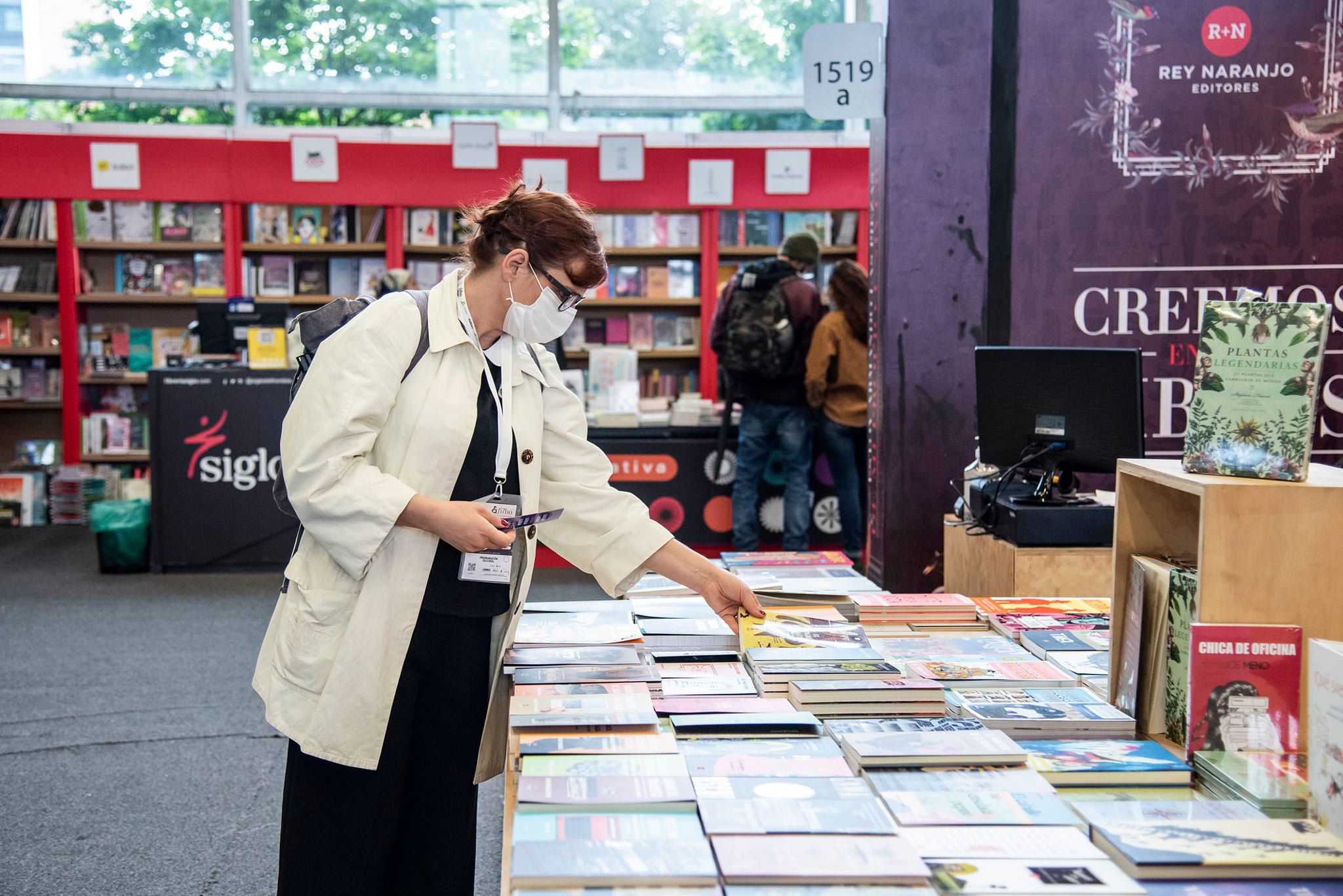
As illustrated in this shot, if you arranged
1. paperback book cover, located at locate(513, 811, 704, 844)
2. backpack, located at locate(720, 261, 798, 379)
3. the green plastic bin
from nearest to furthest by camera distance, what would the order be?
paperback book cover, located at locate(513, 811, 704, 844) < backpack, located at locate(720, 261, 798, 379) < the green plastic bin

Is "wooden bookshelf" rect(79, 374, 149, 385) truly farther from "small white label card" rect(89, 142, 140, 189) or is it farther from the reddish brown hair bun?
the reddish brown hair bun

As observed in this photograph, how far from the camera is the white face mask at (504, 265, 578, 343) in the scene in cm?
177

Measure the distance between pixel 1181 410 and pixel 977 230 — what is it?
0.88 m

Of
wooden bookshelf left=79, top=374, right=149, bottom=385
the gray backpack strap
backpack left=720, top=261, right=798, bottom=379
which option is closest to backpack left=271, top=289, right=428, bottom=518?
the gray backpack strap

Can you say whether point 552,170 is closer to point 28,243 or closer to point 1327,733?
point 28,243

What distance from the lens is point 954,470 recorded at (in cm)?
367

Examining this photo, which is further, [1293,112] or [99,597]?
[99,597]

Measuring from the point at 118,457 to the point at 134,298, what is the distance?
1097mm

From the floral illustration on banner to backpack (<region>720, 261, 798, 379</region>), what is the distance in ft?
6.81

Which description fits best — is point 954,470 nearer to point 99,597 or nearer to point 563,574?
point 563,574

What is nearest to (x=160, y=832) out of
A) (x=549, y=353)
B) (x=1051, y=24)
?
(x=549, y=353)

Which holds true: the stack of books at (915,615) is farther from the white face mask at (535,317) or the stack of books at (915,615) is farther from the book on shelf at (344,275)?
the book on shelf at (344,275)

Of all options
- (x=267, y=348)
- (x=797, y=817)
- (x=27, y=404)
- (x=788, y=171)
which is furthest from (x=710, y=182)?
(x=797, y=817)

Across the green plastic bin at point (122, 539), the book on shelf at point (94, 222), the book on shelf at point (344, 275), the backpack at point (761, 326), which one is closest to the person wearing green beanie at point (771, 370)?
the backpack at point (761, 326)
